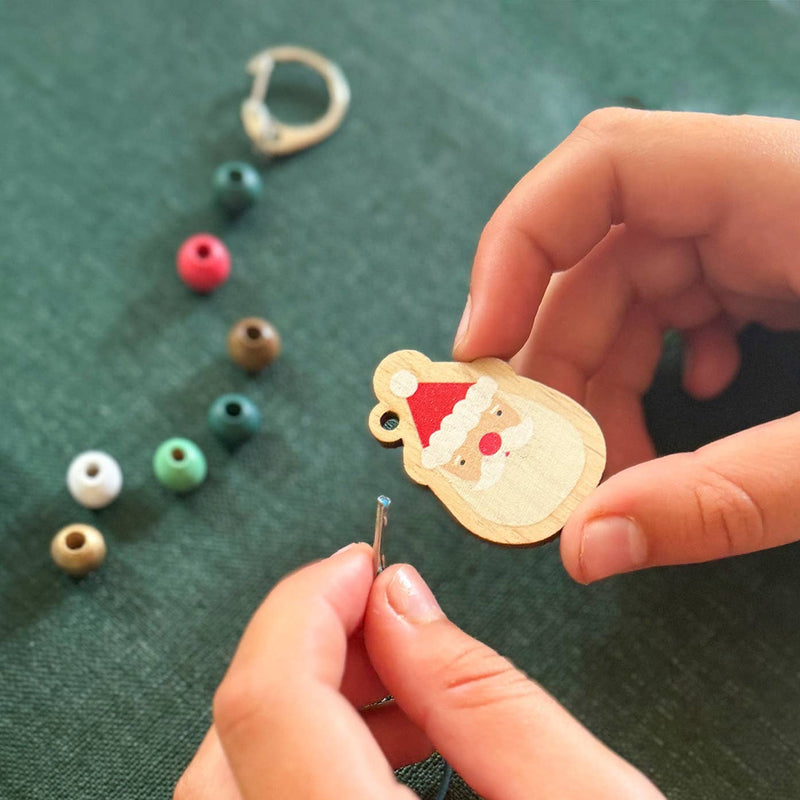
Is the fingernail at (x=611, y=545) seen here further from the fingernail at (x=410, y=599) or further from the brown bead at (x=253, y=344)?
the brown bead at (x=253, y=344)

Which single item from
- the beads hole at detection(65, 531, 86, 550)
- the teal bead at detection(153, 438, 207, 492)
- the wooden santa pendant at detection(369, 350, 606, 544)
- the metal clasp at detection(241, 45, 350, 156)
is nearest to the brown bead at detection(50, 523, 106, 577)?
the beads hole at detection(65, 531, 86, 550)

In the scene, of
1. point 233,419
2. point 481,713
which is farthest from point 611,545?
point 233,419

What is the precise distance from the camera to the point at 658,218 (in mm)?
912

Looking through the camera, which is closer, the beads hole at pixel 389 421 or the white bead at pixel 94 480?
the beads hole at pixel 389 421

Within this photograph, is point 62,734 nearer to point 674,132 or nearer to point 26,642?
point 26,642

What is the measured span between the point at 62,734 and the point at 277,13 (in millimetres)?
1166

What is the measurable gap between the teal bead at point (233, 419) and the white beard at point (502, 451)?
0.39 m

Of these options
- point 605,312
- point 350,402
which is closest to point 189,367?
point 350,402

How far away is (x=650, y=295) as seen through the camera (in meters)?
1.03

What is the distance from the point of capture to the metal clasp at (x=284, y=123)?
134 centimetres

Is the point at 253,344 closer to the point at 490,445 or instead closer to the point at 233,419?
the point at 233,419

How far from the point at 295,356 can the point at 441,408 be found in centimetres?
40

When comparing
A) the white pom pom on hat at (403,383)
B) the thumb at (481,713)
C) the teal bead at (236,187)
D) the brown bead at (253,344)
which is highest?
the teal bead at (236,187)

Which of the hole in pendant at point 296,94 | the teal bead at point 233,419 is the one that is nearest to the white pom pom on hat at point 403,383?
the teal bead at point 233,419
